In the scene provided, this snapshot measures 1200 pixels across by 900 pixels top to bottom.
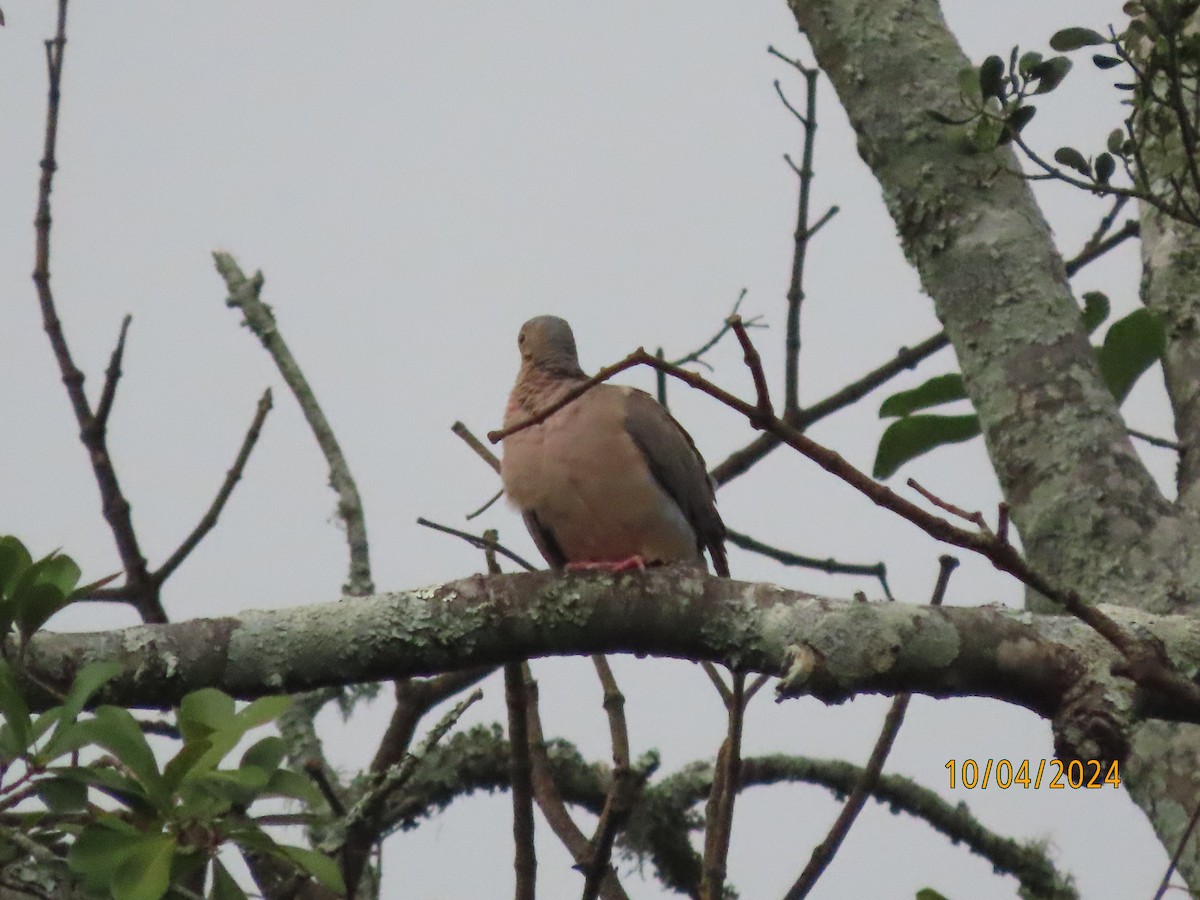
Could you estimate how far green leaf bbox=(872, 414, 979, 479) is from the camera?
4.22 m

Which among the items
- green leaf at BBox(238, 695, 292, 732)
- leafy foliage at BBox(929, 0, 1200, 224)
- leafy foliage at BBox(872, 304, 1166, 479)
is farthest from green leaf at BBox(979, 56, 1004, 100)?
green leaf at BBox(238, 695, 292, 732)

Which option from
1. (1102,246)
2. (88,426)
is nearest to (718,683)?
(88,426)

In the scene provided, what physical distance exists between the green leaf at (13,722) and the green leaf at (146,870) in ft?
0.73

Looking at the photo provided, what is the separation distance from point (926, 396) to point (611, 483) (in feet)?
2.89

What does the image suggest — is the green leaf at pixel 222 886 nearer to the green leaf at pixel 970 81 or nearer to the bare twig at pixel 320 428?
the bare twig at pixel 320 428

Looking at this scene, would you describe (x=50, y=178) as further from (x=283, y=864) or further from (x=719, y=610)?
(x=719, y=610)

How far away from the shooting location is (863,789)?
2855 mm

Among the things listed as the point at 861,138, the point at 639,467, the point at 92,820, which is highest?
the point at 861,138

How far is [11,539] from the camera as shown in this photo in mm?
2473

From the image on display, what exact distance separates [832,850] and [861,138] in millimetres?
2385

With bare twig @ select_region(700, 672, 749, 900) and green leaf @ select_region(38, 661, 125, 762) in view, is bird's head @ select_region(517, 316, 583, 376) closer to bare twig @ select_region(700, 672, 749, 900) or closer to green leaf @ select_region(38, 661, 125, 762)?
bare twig @ select_region(700, 672, 749, 900)

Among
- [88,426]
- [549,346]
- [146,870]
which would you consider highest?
[549,346]

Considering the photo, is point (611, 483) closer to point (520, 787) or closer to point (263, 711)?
point (520, 787)

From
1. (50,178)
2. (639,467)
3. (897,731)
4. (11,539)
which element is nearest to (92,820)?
(11,539)
